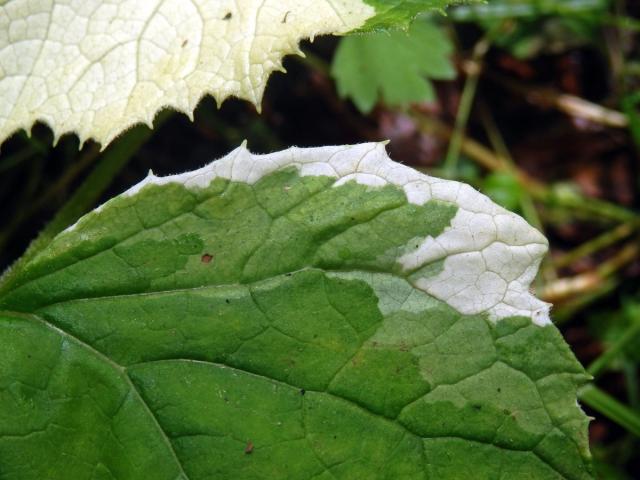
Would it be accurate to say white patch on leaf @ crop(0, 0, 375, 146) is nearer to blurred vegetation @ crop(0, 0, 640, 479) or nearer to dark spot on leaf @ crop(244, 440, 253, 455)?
blurred vegetation @ crop(0, 0, 640, 479)

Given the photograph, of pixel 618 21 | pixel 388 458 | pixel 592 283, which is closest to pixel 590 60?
pixel 618 21

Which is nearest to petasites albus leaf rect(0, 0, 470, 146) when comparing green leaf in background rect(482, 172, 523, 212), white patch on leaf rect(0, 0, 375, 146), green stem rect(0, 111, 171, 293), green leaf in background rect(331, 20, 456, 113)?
white patch on leaf rect(0, 0, 375, 146)

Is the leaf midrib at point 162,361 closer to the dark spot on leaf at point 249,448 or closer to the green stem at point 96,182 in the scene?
the dark spot on leaf at point 249,448

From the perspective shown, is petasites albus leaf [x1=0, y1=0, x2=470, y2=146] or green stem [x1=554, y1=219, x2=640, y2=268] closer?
petasites albus leaf [x1=0, y1=0, x2=470, y2=146]

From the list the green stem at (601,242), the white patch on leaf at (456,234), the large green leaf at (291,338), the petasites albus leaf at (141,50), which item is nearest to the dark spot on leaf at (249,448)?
the large green leaf at (291,338)

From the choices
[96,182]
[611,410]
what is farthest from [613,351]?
[96,182]
